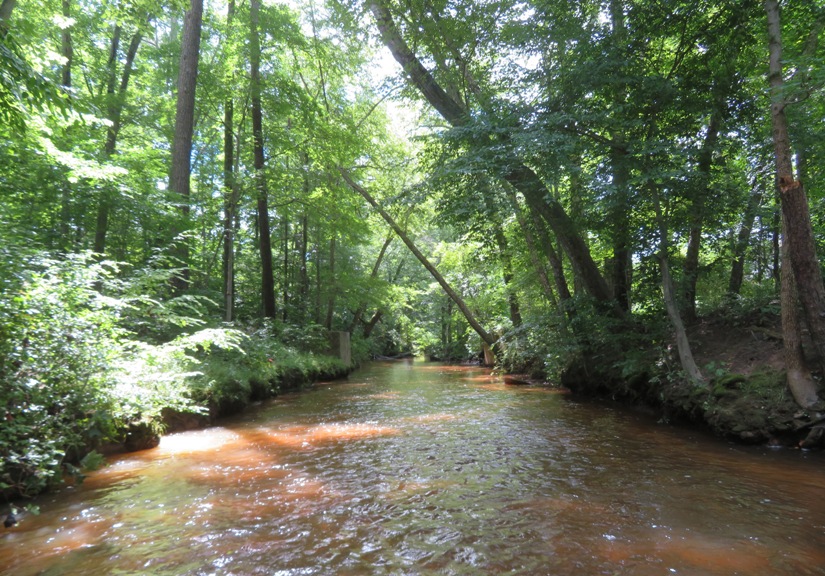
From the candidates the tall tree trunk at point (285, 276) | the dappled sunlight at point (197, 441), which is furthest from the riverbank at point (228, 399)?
the tall tree trunk at point (285, 276)

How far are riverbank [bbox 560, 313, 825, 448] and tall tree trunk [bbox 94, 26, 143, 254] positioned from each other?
1016cm

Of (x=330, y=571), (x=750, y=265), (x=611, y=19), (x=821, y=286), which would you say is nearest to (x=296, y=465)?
(x=330, y=571)

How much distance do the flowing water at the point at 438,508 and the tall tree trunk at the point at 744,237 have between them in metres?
3.76

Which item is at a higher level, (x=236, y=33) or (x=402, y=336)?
(x=236, y=33)

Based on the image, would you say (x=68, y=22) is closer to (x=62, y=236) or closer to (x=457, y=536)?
(x=62, y=236)

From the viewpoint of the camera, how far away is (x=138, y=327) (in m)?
7.62

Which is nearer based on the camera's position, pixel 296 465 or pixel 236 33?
pixel 296 465

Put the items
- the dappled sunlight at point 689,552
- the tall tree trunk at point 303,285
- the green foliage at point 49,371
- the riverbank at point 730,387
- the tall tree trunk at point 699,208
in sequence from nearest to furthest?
1. the dappled sunlight at point 689,552
2. the green foliage at point 49,371
3. the riverbank at point 730,387
4. the tall tree trunk at point 699,208
5. the tall tree trunk at point 303,285

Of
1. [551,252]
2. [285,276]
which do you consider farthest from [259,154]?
[551,252]

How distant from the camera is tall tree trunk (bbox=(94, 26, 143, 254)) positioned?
8.63 m

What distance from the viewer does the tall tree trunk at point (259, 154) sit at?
11.4 meters

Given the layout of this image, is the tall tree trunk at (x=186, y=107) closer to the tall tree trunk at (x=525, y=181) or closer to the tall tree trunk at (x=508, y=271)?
the tall tree trunk at (x=525, y=181)

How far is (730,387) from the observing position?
614cm

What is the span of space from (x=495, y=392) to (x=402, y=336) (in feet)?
89.8
